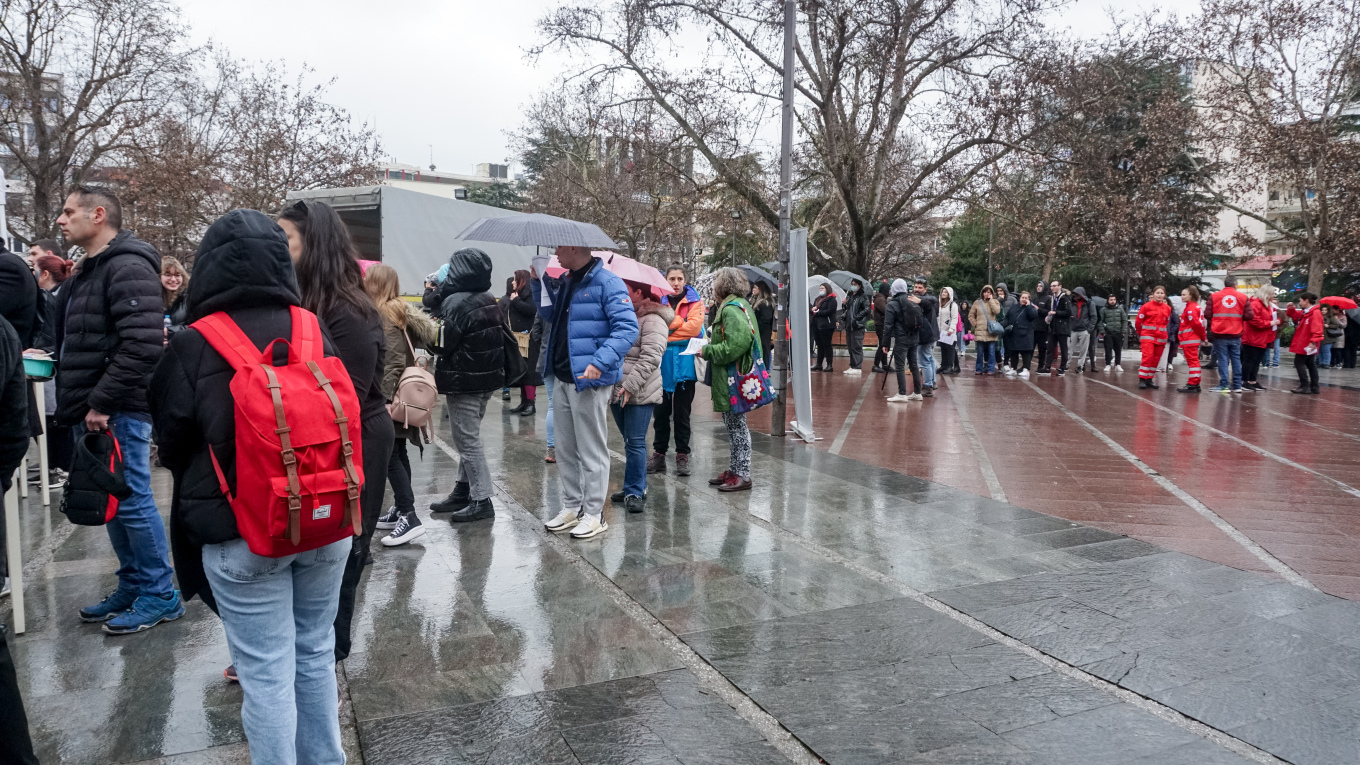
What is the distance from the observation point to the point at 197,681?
3426 mm

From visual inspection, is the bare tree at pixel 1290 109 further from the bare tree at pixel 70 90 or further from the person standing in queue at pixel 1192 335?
the bare tree at pixel 70 90

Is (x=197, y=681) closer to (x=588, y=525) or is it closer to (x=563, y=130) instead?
(x=588, y=525)

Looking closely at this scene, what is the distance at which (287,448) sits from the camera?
83.5 inches

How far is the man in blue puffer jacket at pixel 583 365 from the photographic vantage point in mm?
5215

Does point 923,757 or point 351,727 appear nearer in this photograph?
point 923,757

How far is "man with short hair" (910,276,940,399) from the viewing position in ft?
43.9

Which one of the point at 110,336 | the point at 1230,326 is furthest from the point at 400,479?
the point at 1230,326

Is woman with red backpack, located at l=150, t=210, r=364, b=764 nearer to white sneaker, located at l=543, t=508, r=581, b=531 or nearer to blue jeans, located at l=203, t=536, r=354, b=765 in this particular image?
blue jeans, located at l=203, t=536, r=354, b=765

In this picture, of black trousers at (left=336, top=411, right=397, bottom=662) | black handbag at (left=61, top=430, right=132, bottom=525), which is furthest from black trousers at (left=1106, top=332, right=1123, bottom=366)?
black handbag at (left=61, top=430, right=132, bottom=525)

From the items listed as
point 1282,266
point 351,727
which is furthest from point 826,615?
point 1282,266

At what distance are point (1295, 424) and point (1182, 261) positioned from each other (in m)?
24.6

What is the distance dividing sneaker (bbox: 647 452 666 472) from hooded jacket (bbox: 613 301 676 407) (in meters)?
1.57

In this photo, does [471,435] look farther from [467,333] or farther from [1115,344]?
[1115,344]

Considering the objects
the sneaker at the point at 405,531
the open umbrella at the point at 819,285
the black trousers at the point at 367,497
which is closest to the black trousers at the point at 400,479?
the sneaker at the point at 405,531
